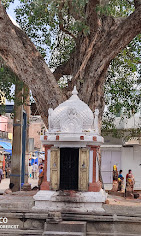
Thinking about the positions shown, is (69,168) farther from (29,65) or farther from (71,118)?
(29,65)

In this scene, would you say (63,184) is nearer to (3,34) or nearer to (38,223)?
(38,223)

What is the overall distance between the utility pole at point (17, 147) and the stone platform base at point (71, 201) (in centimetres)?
595

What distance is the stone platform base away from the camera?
32.5ft

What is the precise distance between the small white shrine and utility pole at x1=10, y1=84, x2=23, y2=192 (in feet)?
17.9

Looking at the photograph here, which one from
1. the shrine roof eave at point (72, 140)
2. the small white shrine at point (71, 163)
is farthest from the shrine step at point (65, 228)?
the shrine roof eave at point (72, 140)

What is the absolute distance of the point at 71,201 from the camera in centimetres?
997

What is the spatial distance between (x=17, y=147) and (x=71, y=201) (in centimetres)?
696

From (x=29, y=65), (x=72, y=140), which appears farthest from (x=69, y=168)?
(x=29, y=65)

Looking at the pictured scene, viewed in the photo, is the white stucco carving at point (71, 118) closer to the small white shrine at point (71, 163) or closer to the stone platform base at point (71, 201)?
the small white shrine at point (71, 163)

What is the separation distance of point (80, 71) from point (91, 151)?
327 centimetres

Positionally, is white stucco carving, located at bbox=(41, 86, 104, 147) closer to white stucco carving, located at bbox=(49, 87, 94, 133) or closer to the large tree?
white stucco carving, located at bbox=(49, 87, 94, 133)

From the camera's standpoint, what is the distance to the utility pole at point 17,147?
16109 millimetres

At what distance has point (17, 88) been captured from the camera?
51.8ft

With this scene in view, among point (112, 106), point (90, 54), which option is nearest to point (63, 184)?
point (90, 54)
